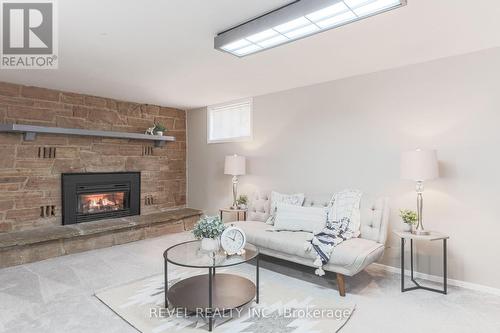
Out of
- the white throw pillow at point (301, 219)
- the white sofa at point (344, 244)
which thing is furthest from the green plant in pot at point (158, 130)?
the white throw pillow at point (301, 219)

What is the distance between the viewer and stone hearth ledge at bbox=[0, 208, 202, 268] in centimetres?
364

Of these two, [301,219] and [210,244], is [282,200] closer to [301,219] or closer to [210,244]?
[301,219]

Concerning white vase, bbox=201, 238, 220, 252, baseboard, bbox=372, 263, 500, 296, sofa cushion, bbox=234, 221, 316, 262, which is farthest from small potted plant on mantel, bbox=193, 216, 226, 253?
baseboard, bbox=372, 263, 500, 296

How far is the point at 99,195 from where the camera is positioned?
4.96 metres

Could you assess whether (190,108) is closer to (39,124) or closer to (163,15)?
(39,124)

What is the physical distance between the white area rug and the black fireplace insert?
2.22m

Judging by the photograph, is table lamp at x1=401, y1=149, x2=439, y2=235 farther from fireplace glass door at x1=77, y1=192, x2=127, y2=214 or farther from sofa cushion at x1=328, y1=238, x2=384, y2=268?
fireplace glass door at x1=77, y1=192, x2=127, y2=214

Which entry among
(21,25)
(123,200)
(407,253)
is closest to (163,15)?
(21,25)

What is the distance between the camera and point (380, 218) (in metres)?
3.27

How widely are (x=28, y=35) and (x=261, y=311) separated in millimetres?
3142

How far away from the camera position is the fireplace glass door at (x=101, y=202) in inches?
187

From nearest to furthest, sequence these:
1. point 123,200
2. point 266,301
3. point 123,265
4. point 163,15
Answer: point 163,15 → point 266,301 → point 123,265 → point 123,200

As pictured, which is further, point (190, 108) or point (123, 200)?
point (190, 108)

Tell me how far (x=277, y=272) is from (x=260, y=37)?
8.25 ft
